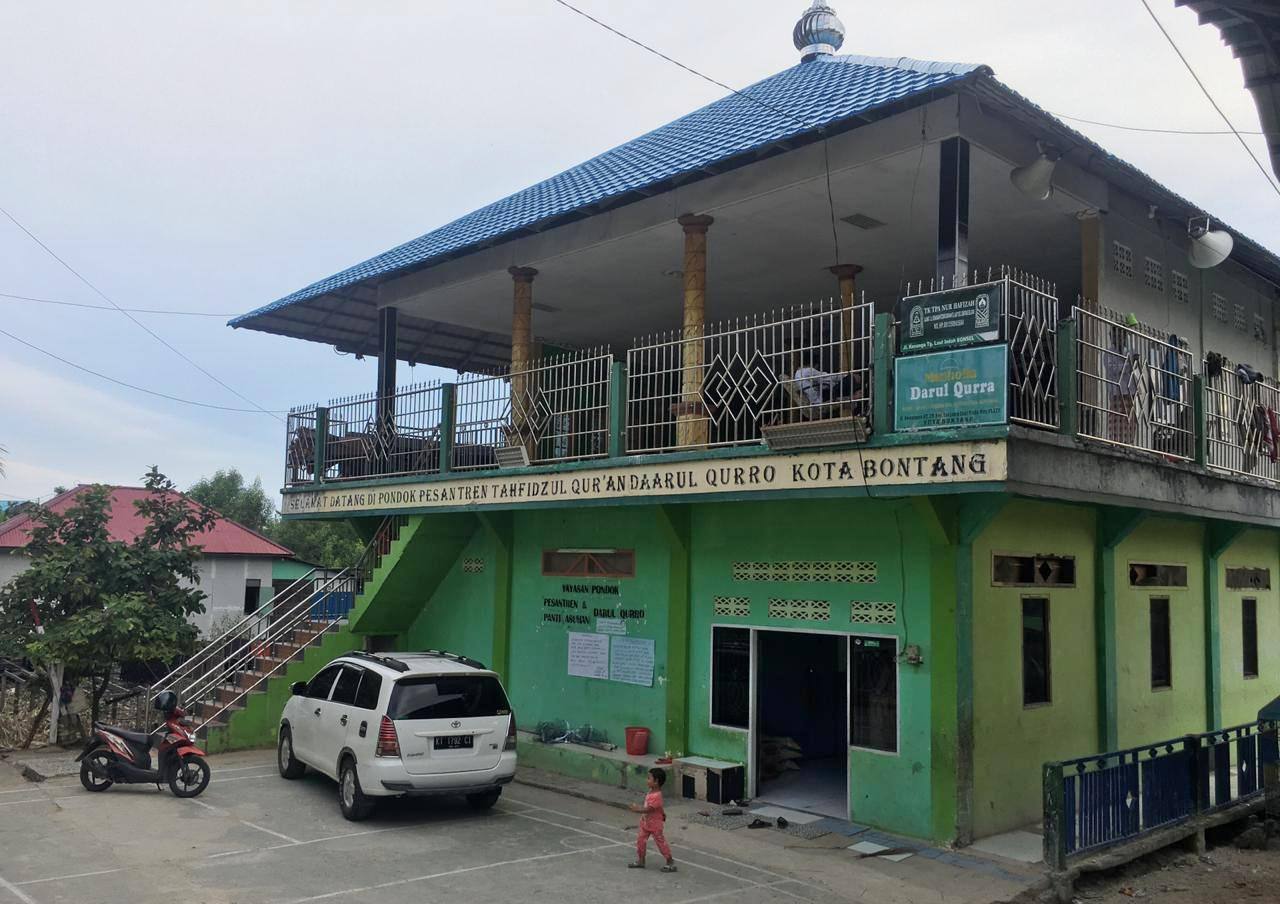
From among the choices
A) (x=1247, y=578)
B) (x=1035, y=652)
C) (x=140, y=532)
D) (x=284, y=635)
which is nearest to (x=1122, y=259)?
(x=1035, y=652)

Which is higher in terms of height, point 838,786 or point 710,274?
point 710,274

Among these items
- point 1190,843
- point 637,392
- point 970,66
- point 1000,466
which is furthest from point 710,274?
point 1190,843

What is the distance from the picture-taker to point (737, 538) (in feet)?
41.2

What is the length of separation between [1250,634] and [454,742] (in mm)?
12233

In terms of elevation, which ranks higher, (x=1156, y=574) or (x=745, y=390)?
(x=745, y=390)

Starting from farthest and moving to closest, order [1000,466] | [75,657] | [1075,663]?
1. [75,657]
2. [1075,663]
3. [1000,466]

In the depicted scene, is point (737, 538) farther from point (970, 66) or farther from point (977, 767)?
point (970, 66)

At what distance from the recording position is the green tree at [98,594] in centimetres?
1520

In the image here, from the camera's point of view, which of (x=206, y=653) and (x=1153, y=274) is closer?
(x=1153, y=274)

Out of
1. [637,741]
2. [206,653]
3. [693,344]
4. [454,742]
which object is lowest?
[637,741]

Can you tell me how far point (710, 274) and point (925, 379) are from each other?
7.00 metres

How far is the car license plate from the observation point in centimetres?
1080

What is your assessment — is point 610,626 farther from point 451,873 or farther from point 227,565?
point 227,565

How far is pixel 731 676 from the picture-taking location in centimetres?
1248
